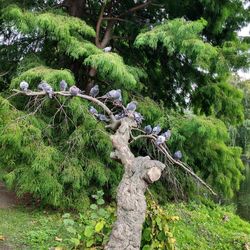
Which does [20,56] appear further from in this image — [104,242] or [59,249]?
[104,242]

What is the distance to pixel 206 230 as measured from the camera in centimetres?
424

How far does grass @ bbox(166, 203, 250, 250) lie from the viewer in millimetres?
3902

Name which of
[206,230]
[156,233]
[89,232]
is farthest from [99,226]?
[206,230]

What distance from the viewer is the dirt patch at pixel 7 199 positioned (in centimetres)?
452

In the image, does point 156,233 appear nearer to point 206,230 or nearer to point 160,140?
point 160,140

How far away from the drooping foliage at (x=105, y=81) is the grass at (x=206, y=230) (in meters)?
0.47

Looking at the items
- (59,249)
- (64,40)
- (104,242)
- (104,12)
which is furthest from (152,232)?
(104,12)

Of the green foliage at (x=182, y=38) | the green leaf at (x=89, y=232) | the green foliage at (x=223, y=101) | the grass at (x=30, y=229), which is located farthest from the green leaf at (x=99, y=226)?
the green foliage at (x=223, y=101)

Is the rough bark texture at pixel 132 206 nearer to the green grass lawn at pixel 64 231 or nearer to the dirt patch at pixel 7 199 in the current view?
the green grass lawn at pixel 64 231

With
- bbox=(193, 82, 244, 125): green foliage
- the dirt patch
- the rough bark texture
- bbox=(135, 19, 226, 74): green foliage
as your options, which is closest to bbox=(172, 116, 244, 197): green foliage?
bbox=(193, 82, 244, 125): green foliage

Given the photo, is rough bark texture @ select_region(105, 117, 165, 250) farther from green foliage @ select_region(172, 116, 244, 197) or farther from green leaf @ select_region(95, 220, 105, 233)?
green foliage @ select_region(172, 116, 244, 197)

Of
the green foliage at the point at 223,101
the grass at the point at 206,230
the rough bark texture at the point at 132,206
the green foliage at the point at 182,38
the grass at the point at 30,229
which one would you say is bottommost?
the grass at the point at 30,229

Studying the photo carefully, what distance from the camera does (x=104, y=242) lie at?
7.64ft

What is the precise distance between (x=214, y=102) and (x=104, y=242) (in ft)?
10.9
